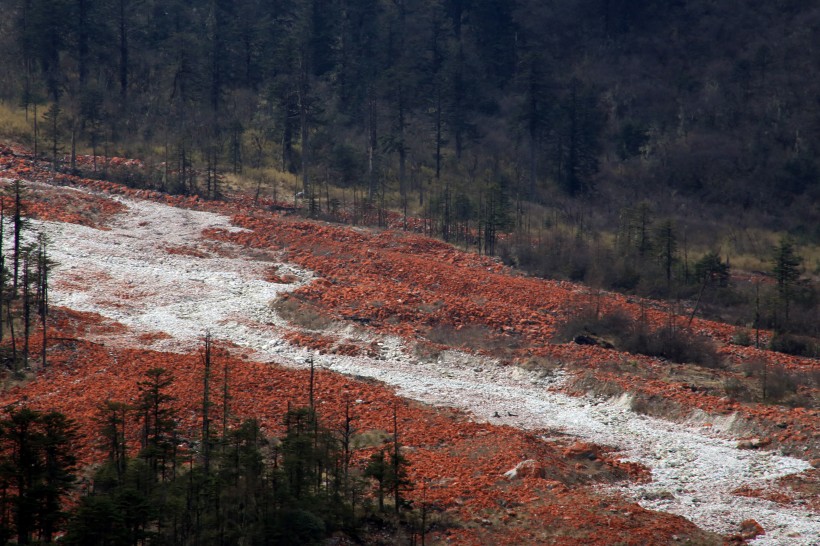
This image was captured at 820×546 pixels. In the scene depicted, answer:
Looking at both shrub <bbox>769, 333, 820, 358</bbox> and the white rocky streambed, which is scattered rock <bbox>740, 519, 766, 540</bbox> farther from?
shrub <bbox>769, 333, 820, 358</bbox>

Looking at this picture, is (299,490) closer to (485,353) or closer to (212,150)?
(485,353)

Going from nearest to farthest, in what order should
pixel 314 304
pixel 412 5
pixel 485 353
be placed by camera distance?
1. pixel 485 353
2. pixel 314 304
3. pixel 412 5

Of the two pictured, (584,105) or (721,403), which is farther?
(584,105)

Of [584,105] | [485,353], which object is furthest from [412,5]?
[485,353]

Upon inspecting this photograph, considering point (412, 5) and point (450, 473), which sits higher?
point (412, 5)

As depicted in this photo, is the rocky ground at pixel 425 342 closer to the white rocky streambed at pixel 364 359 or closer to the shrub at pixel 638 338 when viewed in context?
the white rocky streambed at pixel 364 359

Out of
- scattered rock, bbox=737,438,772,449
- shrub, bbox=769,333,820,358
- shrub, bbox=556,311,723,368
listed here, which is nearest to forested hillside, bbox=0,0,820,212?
shrub, bbox=556,311,723,368
